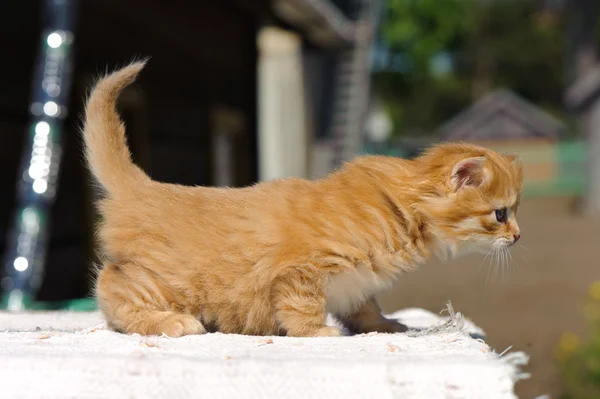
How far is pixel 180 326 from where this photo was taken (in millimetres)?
1975

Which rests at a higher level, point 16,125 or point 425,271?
point 16,125

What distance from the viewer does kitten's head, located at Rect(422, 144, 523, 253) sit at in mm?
2193

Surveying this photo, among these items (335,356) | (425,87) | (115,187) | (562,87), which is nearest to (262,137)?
(115,187)

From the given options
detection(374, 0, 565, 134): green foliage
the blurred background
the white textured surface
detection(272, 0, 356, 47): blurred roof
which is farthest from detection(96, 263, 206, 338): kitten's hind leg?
detection(374, 0, 565, 134): green foliage

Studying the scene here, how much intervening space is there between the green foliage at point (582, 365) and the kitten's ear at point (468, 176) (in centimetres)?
353

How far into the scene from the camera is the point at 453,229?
220 cm

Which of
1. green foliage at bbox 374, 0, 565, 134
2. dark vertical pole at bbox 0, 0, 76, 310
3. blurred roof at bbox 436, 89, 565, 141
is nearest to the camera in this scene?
dark vertical pole at bbox 0, 0, 76, 310

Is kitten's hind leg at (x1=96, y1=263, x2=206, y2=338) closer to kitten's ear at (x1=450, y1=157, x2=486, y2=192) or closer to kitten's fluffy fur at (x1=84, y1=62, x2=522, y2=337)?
kitten's fluffy fur at (x1=84, y1=62, x2=522, y2=337)

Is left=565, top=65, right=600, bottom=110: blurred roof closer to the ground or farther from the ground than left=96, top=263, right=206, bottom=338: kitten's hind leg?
farther from the ground

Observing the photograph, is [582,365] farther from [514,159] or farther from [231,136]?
[231,136]

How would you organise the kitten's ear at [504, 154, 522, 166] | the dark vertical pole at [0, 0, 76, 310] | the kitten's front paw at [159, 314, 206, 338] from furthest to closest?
the dark vertical pole at [0, 0, 76, 310]
the kitten's ear at [504, 154, 522, 166]
the kitten's front paw at [159, 314, 206, 338]

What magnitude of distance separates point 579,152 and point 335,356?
23530 mm

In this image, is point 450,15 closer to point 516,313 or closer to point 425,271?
point 425,271

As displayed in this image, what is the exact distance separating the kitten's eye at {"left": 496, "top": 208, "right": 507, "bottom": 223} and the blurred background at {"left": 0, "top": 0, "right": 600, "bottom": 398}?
0.78ft
